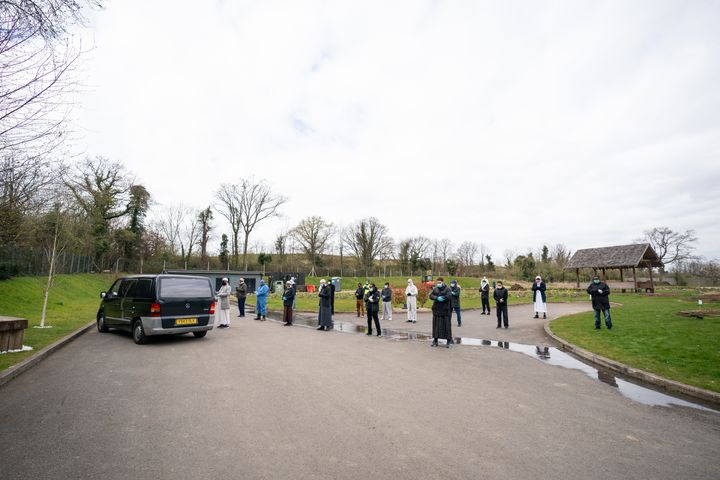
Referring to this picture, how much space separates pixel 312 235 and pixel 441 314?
57508mm

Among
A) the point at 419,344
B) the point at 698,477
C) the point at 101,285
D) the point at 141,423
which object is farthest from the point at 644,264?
the point at 101,285

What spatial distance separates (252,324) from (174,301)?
5427 mm

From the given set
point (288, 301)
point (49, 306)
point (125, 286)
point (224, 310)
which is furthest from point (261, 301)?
point (49, 306)

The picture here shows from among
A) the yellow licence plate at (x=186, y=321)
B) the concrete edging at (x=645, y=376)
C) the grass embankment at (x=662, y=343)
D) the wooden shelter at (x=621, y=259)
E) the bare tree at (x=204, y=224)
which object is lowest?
the concrete edging at (x=645, y=376)

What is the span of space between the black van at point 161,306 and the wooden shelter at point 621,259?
3586cm

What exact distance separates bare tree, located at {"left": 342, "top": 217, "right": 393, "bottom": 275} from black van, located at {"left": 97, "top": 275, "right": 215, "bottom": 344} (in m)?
58.6

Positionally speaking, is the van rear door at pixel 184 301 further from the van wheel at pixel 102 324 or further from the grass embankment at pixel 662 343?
the grass embankment at pixel 662 343

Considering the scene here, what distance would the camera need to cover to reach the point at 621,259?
37.6 metres

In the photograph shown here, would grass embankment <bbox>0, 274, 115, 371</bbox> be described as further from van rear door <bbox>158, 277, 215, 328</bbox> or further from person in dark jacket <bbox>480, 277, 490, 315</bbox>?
person in dark jacket <bbox>480, 277, 490, 315</bbox>

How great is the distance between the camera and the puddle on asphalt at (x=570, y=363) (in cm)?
551

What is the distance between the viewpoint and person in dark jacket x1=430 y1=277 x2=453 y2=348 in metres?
9.92

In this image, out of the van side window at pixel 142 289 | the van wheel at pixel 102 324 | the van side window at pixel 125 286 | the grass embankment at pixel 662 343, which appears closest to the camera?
the grass embankment at pixel 662 343

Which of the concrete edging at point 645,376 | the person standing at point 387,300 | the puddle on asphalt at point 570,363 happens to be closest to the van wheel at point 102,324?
the puddle on asphalt at point 570,363

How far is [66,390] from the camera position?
18.5 feet
